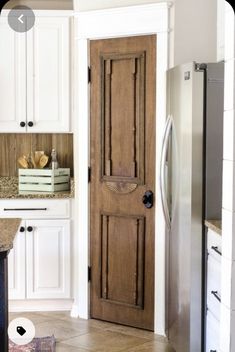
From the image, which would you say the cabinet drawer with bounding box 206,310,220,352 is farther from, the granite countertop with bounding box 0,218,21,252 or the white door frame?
the granite countertop with bounding box 0,218,21,252

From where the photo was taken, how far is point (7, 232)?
115 inches

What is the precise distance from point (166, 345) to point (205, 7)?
2.24 meters

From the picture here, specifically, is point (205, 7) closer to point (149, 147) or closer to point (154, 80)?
point (154, 80)

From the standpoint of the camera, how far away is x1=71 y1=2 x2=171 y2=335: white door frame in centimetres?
402

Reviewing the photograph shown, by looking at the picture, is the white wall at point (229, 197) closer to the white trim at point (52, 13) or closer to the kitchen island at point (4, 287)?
the kitchen island at point (4, 287)

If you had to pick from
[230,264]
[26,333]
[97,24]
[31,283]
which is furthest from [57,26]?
[230,264]

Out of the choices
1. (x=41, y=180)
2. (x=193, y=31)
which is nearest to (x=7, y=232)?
(x=41, y=180)

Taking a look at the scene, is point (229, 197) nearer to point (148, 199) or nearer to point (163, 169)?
point (163, 169)

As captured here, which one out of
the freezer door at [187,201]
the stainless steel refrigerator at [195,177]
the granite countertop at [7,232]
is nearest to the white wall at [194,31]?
the freezer door at [187,201]

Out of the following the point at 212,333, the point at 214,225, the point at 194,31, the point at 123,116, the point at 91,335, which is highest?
the point at 194,31

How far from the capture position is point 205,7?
3949 millimetres

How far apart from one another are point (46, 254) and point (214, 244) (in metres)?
1.74

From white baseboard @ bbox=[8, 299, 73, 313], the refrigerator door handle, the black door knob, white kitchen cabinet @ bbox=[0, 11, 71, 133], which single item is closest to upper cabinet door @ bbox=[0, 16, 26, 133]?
white kitchen cabinet @ bbox=[0, 11, 71, 133]

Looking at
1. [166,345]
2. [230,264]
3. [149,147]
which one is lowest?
[166,345]
